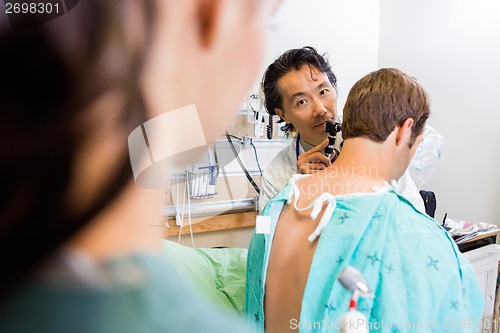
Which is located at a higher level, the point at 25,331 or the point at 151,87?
the point at 151,87

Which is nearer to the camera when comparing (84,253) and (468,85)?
(84,253)

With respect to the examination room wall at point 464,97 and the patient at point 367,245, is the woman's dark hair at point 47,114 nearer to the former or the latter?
the patient at point 367,245

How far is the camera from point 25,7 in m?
0.25

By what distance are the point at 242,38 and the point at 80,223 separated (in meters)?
0.20

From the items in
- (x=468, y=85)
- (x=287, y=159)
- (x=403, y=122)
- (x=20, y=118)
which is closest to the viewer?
(x=20, y=118)

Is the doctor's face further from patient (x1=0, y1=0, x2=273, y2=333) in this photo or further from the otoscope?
patient (x1=0, y1=0, x2=273, y2=333)

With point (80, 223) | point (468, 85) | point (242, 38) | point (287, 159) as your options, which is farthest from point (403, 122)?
point (468, 85)

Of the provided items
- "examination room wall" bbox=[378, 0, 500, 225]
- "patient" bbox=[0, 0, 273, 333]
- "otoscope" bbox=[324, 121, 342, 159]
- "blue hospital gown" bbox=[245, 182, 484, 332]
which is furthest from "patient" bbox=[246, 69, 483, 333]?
"examination room wall" bbox=[378, 0, 500, 225]

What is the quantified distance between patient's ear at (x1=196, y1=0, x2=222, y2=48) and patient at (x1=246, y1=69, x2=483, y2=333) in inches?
16.9

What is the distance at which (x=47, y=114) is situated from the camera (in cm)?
24

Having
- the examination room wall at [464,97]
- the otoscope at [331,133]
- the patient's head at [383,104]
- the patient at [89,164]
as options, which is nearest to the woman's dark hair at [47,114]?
the patient at [89,164]

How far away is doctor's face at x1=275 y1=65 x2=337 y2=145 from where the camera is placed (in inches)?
39.2

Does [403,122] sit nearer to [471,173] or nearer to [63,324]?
Result: [63,324]

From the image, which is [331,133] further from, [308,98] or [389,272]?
[389,272]
